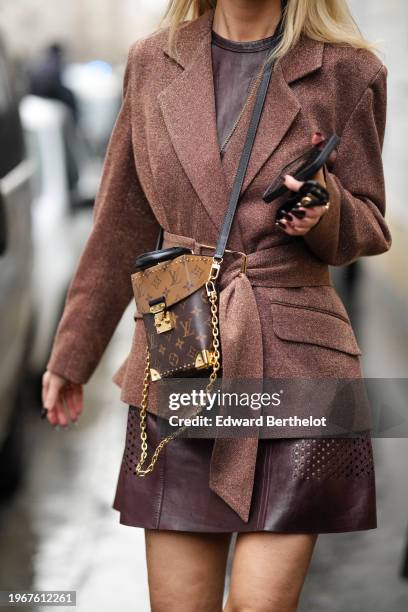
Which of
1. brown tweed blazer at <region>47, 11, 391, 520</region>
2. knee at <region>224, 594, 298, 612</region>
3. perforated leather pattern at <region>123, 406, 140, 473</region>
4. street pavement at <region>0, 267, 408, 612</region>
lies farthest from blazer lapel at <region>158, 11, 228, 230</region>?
street pavement at <region>0, 267, 408, 612</region>

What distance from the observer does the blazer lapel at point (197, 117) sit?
259 cm

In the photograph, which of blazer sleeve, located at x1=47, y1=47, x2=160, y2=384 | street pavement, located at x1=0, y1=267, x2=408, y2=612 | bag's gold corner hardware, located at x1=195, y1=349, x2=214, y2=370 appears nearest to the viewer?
bag's gold corner hardware, located at x1=195, y1=349, x2=214, y2=370

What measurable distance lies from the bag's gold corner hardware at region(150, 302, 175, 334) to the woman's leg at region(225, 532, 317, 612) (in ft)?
1.60

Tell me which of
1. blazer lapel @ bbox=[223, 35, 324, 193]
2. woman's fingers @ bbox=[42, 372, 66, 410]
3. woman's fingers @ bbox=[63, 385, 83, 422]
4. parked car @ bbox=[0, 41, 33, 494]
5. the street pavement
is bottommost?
the street pavement

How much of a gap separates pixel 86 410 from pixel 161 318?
4.20 m

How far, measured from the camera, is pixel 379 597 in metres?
4.30

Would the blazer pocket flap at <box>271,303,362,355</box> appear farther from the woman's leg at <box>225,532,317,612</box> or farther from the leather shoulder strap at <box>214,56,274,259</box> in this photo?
the woman's leg at <box>225,532,317,612</box>

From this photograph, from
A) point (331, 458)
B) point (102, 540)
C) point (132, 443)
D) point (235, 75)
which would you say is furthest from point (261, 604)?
point (102, 540)

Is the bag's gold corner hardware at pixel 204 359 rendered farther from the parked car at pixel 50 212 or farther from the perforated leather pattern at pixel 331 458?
the parked car at pixel 50 212

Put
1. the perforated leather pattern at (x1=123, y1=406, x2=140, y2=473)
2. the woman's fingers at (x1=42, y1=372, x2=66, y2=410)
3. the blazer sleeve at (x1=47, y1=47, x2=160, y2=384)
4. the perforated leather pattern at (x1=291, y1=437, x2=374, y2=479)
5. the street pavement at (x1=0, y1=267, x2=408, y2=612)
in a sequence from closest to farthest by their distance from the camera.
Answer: the perforated leather pattern at (x1=291, y1=437, x2=374, y2=479)
the perforated leather pattern at (x1=123, y1=406, x2=140, y2=473)
the blazer sleeve at (x1=47, y1=47, x2=160, y2=384)
the woman's fingers at (x1=42, y1=372, x2=66, y2=410)
the street pavement at (x1=0, y1=267, x2=408, y2=612)

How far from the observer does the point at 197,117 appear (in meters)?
2.66

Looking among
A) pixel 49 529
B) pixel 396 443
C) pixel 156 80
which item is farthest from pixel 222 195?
pixel 396 443

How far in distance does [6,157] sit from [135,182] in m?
2.84

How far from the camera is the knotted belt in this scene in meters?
2.53
